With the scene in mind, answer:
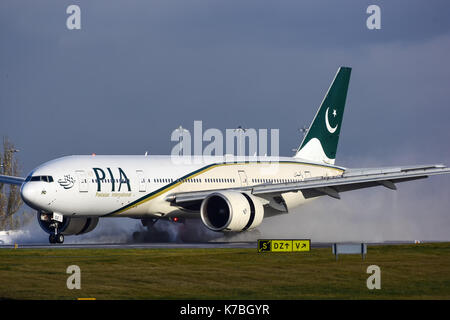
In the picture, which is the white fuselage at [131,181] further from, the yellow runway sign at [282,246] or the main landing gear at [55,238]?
the yellow runway sign at [282,246]

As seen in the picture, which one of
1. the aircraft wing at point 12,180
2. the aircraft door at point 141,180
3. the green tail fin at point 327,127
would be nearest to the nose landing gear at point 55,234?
the aircraft door at point 141,180

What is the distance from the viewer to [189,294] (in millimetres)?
28422

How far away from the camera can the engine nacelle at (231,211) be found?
171 feet

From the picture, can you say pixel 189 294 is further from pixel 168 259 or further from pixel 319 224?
pixel 319 224

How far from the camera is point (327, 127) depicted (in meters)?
66.4

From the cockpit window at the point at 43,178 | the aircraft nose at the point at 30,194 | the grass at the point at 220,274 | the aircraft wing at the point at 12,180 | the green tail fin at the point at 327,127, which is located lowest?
the grass at the point at 220,274

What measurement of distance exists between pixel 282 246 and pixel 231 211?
6616 millimetres

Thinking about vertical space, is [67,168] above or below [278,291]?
above

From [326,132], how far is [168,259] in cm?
2891

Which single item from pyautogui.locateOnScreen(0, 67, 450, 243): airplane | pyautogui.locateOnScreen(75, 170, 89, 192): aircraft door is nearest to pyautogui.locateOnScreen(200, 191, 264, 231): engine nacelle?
pyautogui.locateOnScreen(0, 67, 450, 243): airplane

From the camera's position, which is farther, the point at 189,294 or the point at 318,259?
the point at 318,259

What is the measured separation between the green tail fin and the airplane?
2860mm

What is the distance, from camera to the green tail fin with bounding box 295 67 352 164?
216ft

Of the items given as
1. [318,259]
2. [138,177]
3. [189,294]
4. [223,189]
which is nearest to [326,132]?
[223,189]
